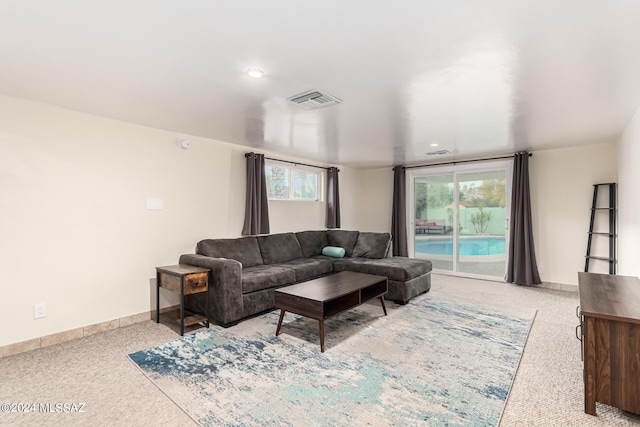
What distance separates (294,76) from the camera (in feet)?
7.41

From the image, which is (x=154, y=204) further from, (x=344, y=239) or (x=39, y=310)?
(x=344, y=239)

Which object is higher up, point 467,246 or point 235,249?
point 235,249

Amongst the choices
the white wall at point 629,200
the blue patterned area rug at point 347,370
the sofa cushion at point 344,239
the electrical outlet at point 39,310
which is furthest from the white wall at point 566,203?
the electrical outlet at point 39,310

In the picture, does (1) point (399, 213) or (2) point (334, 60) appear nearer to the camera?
(2) point (334, 60)

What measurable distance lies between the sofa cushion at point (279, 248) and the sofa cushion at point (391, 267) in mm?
738

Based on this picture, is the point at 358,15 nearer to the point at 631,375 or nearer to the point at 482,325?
the point at 631,375

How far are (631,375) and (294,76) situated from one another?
281 centimetres

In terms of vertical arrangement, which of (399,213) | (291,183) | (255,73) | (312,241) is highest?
(255,73)

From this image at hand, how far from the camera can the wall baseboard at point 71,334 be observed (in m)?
2.71

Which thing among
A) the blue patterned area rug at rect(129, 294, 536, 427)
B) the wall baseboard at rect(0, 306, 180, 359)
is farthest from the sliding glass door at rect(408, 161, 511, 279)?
the wall baseboard at rect(0, 306, 180, 359)

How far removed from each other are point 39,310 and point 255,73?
9.52 feet

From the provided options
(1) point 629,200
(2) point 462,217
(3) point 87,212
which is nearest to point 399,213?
(2) point 462,217

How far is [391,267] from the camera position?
425 centimetres

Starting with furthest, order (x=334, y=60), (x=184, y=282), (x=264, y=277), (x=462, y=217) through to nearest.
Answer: (x=462, y=217) < (x=264, y=277) < (x=184, y=282) < (x=334, y=60)
